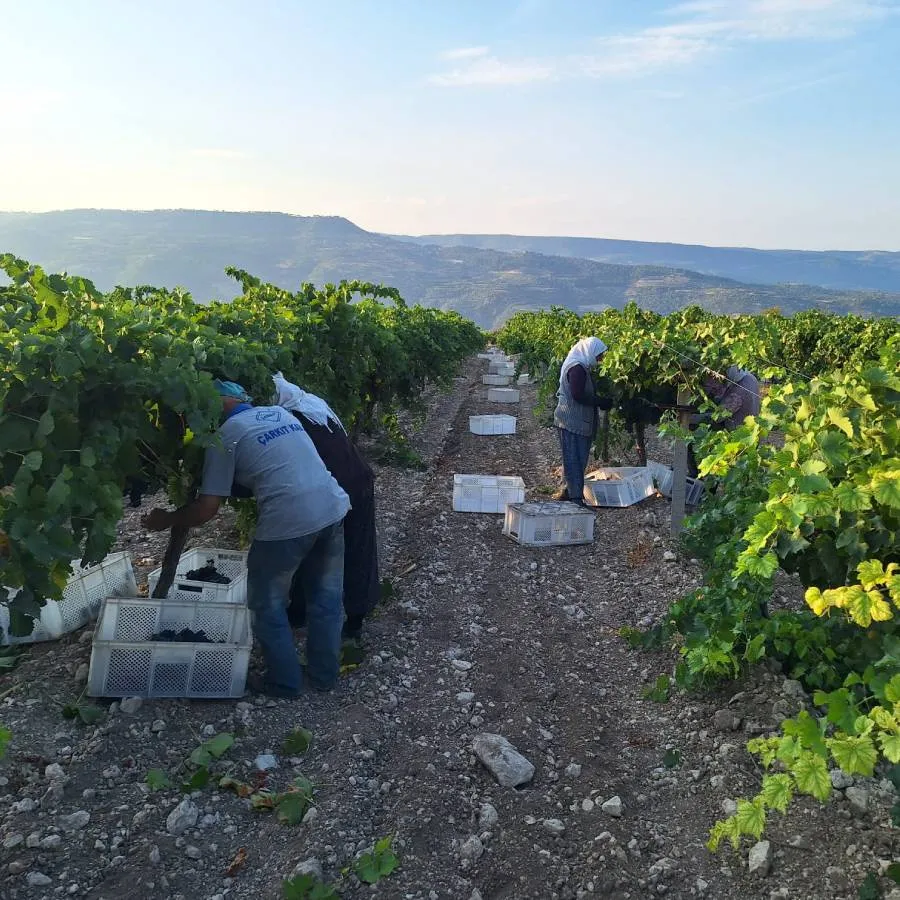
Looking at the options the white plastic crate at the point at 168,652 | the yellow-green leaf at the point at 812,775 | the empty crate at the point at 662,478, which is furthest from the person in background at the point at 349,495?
the empty crate at the point at 662,478

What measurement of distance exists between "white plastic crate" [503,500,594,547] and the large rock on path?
3.31 metres

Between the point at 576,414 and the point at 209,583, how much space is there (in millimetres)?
4484

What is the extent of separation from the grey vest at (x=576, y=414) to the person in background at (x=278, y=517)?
163 inches

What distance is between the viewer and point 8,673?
12.7ft

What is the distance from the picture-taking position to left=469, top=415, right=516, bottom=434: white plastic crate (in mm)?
13328

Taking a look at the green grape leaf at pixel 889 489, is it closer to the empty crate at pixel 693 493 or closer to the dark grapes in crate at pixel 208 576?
the dark grapes in crate at pixel 208 576

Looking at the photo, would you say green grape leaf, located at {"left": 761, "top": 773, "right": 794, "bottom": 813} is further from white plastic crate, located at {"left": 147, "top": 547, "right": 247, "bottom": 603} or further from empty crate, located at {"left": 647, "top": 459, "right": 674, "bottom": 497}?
empty crate, located at {"left": 647, "top": 459, "right": 674, "bottom": 497}

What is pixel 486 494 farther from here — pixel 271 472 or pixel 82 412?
pixel 82 412

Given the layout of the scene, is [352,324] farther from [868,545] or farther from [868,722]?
[868,722]

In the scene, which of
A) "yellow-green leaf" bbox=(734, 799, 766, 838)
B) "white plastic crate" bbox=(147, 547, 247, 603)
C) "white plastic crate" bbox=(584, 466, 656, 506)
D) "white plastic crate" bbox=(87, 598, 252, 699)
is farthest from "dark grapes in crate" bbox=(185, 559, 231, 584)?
"white plastic crate" bbox=(584, 466, 656, 506)

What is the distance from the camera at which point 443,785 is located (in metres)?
3.38

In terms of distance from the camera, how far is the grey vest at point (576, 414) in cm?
771

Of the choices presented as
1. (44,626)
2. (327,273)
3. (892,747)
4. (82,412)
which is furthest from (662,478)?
(327,273)

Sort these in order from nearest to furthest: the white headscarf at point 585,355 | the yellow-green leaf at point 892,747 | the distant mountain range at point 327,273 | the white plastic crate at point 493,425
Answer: the yellow-green leaf at point 892,747, the white headscarf at point 585,355, the white plastic crate at point 493,425, the distant mountain range at point 327,273
